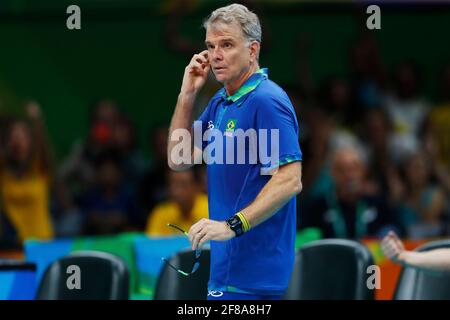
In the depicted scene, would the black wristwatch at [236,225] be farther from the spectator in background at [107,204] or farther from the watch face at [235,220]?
the spectator in background at [107,204]

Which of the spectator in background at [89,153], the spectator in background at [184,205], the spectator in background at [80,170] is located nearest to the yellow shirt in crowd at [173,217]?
the spectator in background at [184,205]

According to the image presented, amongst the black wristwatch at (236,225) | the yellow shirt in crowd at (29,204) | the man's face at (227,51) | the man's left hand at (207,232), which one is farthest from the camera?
the yellow shirt in crowd at (29,204)

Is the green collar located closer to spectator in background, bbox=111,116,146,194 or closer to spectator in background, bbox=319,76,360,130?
spectator in background, bbox=111,116,146,194

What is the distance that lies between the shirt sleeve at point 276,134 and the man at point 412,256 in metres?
0.89

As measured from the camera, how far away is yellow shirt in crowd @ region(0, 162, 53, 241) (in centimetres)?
1019

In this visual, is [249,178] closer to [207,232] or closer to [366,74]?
[207,232]

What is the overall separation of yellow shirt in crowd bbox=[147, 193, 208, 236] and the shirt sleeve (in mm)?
3953

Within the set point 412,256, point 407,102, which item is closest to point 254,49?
point 412,256

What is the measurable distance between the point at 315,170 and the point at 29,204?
8.11ft

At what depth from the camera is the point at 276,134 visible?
5098mm

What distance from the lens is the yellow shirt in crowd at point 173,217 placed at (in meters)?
9.21

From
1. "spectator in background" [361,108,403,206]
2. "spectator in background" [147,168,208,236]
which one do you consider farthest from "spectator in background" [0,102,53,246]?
"spectator in background" [361,108,403,206]
